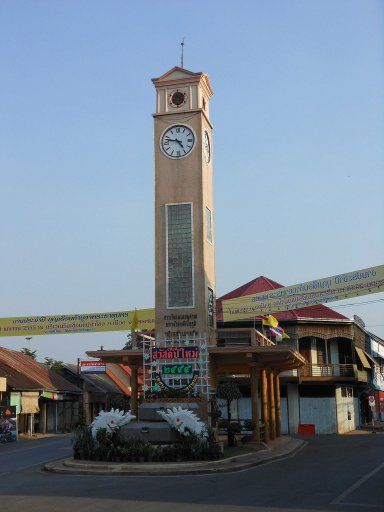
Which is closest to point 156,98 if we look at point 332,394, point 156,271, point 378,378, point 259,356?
point 156,271

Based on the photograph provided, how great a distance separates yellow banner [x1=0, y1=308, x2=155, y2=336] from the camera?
39.3 m

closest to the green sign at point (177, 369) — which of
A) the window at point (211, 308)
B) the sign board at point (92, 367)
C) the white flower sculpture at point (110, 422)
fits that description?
the window at point (211, 308)

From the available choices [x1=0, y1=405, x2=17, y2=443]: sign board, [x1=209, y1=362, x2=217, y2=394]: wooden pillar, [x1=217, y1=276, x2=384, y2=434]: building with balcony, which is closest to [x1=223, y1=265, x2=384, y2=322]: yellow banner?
[x1=217, y1=276, x2=384, y2=434]: building with balcony

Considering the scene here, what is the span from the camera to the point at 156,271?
28469 mm

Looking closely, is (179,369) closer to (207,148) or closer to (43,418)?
(207,148)

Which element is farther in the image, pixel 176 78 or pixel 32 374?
pixel 32 374

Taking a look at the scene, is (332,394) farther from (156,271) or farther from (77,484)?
(77,484)

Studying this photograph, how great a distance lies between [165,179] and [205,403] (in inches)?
401

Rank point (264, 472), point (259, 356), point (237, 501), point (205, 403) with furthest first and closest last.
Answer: point (259, 356) → point (205, 403) → point (264, 472) → point (237, 501)

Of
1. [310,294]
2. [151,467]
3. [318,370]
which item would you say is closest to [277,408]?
[310,294]

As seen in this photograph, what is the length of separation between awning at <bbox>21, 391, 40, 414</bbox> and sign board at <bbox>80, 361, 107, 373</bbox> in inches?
286

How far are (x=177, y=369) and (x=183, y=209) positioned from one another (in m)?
7.06

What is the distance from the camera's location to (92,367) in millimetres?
51938

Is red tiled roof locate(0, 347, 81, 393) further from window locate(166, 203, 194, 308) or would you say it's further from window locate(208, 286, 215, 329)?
Answer: window locate(208, 286, 215, 329)
